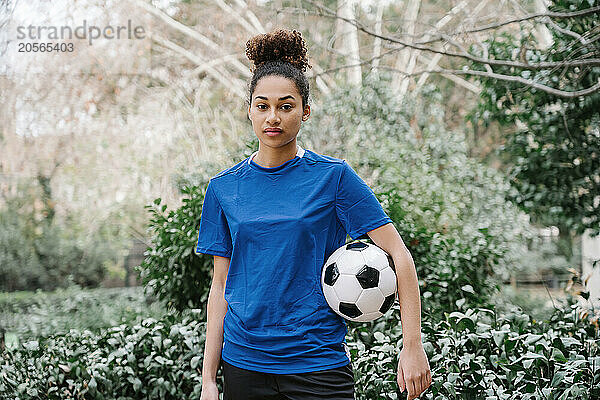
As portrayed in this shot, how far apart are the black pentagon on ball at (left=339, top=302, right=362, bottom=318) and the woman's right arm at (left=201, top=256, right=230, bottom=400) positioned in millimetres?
367

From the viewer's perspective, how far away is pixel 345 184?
159cm

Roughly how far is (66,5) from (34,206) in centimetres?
284

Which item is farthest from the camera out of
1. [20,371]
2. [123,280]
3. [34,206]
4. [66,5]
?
[123,280]

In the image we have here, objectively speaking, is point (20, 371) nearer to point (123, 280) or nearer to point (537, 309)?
point (537, 309)

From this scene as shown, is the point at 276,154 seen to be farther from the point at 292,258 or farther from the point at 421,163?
the point at 421,163

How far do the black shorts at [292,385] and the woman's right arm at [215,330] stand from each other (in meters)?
0.13

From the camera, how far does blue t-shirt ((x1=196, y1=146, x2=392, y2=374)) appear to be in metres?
1.55

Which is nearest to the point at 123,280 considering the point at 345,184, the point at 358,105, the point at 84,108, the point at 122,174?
the point at 122,174

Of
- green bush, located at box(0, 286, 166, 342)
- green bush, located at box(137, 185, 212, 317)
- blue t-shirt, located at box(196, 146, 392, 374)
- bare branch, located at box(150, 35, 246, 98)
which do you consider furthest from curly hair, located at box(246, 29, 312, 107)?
bare branch, located at box(150, 35, 246, 98)

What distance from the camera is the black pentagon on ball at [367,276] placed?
1630 millimetres

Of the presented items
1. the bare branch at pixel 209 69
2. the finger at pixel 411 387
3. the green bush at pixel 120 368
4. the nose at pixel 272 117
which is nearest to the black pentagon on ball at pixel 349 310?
the finger at pixel 411 387

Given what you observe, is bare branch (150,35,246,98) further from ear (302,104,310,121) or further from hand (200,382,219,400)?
hand (200,382,219,400)

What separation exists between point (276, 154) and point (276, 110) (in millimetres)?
120

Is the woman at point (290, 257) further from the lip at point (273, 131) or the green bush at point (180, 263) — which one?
the green bush at point (180, 263)
